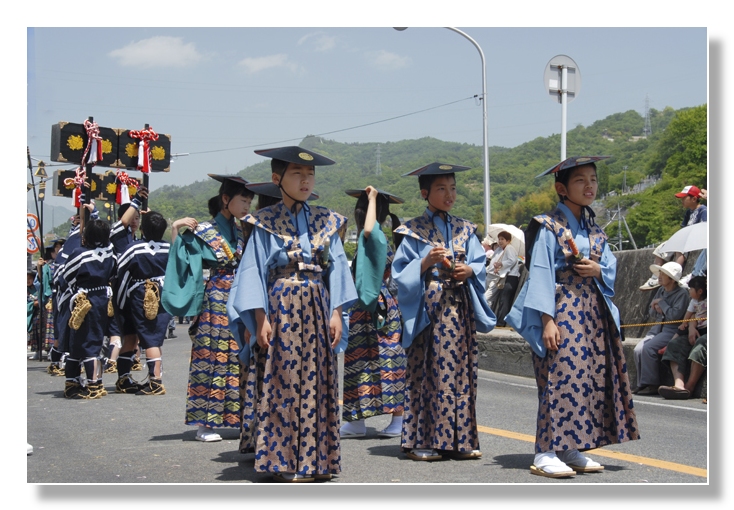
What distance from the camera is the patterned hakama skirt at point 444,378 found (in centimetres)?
658

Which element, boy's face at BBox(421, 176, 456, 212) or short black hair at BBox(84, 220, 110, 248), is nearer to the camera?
boy's face at BBox(421, 176, 456, 212)

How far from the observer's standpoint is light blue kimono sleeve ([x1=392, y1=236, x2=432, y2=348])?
22.1 feet

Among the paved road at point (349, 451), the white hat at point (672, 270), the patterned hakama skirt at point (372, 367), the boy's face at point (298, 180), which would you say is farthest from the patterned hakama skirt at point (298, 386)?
the white hat at point (672, 270)

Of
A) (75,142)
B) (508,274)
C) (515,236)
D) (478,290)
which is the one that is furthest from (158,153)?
(478,290)

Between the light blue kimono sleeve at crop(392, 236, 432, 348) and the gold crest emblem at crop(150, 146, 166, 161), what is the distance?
8.21 metres

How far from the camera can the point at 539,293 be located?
604 centimetres

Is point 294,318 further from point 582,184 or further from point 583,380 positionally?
point 582,184

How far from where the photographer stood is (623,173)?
9244cm

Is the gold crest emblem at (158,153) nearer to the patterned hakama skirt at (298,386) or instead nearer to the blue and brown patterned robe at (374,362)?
the blue and brown patterned robe at (374,362)

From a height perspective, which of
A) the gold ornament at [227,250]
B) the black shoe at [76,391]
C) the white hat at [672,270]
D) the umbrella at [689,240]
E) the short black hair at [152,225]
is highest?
the short black hair at [152,225]

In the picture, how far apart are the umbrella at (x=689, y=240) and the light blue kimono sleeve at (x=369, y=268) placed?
446 centimetres

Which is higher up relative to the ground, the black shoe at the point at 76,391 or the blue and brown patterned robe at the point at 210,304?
the blue and brown patterned robe at the point at 210,304

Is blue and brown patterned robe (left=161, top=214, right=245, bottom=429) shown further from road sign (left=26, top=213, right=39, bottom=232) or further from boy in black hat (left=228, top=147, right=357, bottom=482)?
road sign (left=26, top=213, right=39, bottom=232)

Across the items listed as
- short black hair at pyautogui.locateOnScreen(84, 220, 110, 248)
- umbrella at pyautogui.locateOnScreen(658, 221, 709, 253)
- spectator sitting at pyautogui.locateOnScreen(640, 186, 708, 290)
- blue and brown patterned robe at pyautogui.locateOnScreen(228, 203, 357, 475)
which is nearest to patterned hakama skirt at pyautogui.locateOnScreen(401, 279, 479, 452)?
blue and brown patterned robe at pyautogui.locateOnScreen(228, 203, 357, 475)
